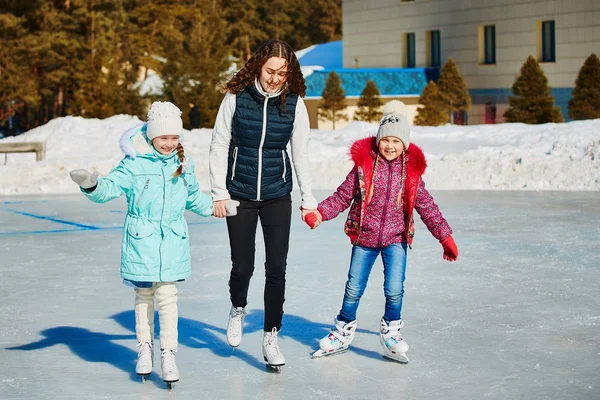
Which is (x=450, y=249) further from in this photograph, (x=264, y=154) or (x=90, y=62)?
(x=90, y=62)

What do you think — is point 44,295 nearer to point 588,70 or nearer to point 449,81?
point 588,70

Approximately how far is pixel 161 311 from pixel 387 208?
52.8 inches

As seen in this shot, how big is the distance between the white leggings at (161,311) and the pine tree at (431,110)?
95.0 ft

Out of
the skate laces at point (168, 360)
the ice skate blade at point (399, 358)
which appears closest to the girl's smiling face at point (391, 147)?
the ice skate blade at point (399, 358)

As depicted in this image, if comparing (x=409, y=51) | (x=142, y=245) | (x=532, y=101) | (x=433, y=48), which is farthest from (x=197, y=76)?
(x=142, y=245)

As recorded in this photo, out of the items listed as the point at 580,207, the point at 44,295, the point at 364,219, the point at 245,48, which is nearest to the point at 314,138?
the point at 580,207

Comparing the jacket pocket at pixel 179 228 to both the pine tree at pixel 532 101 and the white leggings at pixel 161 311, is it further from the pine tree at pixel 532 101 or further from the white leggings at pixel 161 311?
the pine tree at pixel 532 101

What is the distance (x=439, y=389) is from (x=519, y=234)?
6.00 m

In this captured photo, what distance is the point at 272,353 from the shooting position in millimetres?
5426

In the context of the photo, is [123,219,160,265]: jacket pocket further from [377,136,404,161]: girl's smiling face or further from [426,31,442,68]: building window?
[426,31,442,68]: building window

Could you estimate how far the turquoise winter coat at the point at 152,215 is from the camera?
198 inches

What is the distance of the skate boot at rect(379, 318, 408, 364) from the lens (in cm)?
556

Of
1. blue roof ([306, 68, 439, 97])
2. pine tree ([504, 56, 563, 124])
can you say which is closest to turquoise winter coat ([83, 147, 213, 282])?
pine tree ([504, 56, 563, 124])

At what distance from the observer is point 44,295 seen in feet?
25.1
